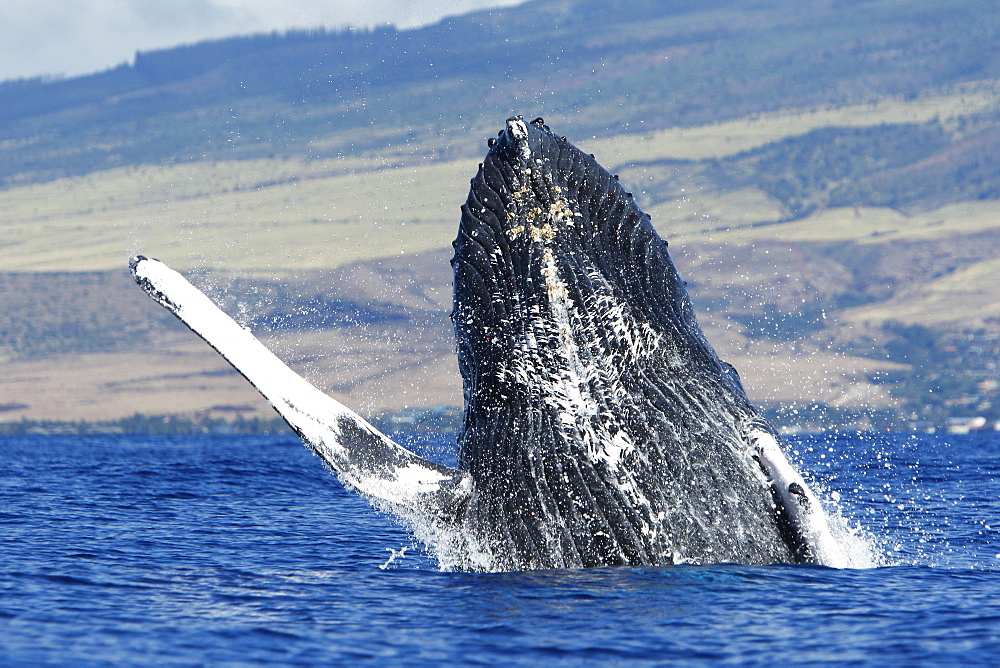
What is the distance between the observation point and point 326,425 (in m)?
9.37

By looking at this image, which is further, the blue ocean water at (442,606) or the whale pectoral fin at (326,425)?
the whale pectoral fin at (326,425)

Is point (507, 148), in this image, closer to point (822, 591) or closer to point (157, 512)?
point (822, 591)

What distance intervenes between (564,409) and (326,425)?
1860mm

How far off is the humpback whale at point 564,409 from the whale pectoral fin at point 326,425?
0.04ft

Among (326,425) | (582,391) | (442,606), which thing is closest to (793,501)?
(582,391)

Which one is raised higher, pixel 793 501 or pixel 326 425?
pixel 326 425

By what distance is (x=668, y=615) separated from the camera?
352 inches

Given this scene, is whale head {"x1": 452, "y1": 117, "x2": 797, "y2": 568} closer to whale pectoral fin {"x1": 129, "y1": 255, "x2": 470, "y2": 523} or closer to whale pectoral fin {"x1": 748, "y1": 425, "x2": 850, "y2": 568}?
whale pectoral fin {"x1": 748, "y1": 425, "x2": 850, "y2": 568}

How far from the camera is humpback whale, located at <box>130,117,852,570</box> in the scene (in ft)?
30.6

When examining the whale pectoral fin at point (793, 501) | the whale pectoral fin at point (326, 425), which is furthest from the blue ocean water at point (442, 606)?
the whale pectoral fin at point (326, 425)

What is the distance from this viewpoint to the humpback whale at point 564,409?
9328mm

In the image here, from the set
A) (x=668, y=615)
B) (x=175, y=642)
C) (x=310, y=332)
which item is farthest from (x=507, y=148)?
(x=310, y=332)

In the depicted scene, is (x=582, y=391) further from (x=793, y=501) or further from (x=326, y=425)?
(x=326, y=425)

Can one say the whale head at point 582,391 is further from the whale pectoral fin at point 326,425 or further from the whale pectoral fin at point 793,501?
the whale pectoral fin at point 326,425
